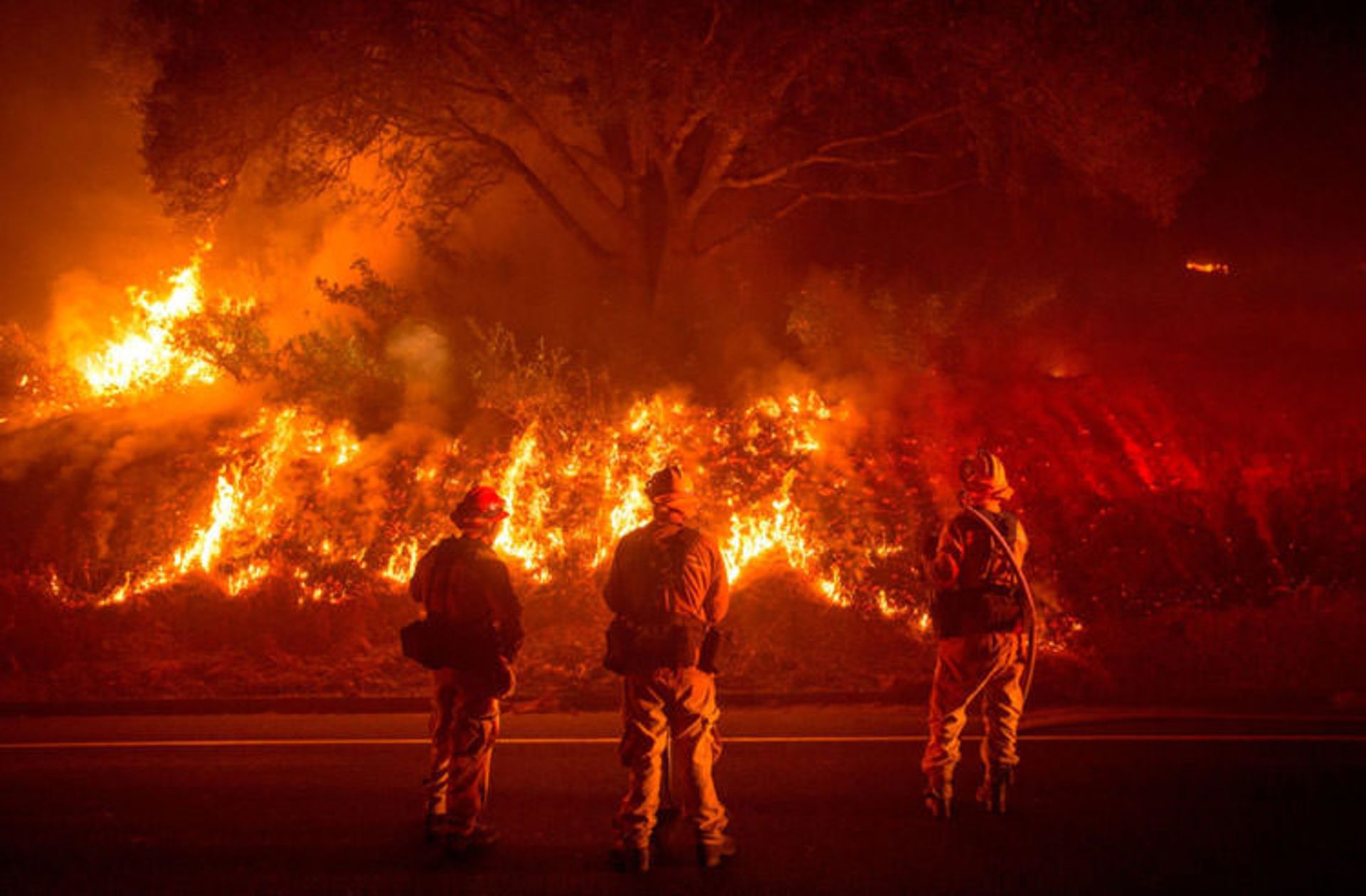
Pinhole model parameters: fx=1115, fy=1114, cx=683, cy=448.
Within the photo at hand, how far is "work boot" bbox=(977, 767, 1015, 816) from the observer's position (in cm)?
607

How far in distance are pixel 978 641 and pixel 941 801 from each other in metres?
0.90

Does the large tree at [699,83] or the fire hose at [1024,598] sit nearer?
the fire hose at [1024,598]

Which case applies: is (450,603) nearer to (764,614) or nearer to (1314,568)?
(764,614)

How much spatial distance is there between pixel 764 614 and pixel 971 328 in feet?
22.2

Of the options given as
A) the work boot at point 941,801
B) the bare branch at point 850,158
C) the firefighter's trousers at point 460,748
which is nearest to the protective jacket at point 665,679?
the firefighter's trousers at point 460,748

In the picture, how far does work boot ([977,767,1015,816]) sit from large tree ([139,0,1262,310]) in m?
9.22

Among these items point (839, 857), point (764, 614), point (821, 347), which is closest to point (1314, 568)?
point (764, 614)

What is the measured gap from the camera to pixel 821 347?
628 inches

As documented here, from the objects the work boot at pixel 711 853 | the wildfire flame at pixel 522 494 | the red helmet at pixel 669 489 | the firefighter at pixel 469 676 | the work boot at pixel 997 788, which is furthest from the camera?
the wildfire flame at pixel 522 494

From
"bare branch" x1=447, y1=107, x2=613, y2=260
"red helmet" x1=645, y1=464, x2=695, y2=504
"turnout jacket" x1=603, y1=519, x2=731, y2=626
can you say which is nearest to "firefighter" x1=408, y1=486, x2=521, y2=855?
"turnout jacket" x1=603, y1=519, x2=731, y2=626

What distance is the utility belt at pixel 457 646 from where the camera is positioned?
226 inches

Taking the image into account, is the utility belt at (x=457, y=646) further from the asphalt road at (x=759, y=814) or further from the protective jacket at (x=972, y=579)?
the protective jacket at (x=972, y=579)

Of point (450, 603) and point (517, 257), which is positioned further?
point (517, 257)

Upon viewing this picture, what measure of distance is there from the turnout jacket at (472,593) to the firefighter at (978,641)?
7.55 ft
